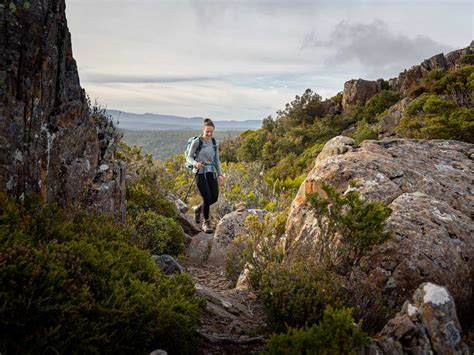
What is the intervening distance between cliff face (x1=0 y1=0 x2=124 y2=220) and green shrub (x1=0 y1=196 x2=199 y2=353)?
0.49m

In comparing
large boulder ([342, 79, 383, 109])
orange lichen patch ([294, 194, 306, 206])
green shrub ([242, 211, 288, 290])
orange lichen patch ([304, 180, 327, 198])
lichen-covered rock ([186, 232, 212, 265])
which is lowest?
lichen-covered rock ([186, 232, 212, 265])

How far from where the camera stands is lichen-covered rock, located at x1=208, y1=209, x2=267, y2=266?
394 inches

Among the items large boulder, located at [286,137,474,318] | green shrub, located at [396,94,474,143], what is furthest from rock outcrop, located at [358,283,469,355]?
green shrub, located at [396,94,474,143]

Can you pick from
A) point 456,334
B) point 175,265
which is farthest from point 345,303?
point 175,265

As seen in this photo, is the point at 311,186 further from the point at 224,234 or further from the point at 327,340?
the point at 224,234

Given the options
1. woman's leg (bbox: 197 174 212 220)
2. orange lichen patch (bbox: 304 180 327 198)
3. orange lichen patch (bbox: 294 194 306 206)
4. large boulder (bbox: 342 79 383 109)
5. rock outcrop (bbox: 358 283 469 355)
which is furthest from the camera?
large boulder (bbox: 342 79 383 109)

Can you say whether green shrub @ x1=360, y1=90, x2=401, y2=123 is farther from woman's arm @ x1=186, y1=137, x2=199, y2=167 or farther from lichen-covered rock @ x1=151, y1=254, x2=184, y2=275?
lichen-covered rock @ x1=151, y1=254, x2=184, y2=275

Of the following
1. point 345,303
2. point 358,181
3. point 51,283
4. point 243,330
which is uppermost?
point 358,181

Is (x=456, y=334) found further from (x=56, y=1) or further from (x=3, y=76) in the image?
(x=56, y=1)

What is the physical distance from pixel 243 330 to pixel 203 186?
5132mm

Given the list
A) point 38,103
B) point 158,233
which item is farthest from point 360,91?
point 38,103

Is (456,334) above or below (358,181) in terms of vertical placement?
below

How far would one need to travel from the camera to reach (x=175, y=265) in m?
6.37

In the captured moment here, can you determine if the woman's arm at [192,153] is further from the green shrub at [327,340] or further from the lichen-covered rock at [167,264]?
the green shrub at [327,340]
